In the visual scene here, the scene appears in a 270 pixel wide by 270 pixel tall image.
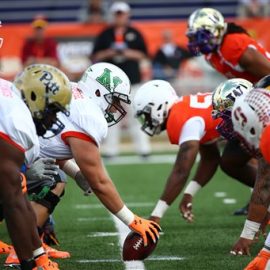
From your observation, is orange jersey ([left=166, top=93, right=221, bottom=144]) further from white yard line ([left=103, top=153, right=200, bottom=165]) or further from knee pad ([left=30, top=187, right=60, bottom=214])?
white yard line ([left=103, top=153, right=200, bottom=165])

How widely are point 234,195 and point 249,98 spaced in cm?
416

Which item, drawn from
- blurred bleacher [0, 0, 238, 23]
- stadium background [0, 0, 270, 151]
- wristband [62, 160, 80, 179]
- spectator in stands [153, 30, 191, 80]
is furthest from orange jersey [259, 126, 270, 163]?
blurred bleacher [0, 0, 238, 23]

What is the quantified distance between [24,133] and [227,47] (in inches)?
125

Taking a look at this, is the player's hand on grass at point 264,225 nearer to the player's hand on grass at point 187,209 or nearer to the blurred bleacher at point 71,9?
the player's hand on grass at point 187,209

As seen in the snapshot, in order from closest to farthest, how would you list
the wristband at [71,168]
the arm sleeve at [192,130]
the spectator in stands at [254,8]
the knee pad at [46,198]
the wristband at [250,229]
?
1. the wristband at [250,229]
2. the knee pad at [46,198]
3. the wristband at [71,168]
4. the arm sleeve at [192,130]
5. the spectator in stands at [254,8]

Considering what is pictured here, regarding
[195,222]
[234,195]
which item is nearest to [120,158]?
[234,195]

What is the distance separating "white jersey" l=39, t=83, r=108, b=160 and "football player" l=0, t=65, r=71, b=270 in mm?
413

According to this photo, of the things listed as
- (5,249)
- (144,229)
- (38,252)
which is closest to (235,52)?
(144,229)

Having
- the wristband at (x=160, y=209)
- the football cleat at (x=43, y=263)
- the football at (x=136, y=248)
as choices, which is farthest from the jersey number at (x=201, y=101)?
the football cleat at (x=43, y=263)

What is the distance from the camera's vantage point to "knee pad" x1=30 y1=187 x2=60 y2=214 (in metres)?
5.58

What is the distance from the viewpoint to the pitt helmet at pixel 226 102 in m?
5.77

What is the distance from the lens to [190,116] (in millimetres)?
6312

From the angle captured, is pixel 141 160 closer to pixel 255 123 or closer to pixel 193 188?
pixel 193 188

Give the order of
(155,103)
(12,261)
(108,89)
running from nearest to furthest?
(12,261)
(108,89)
(155,103)
